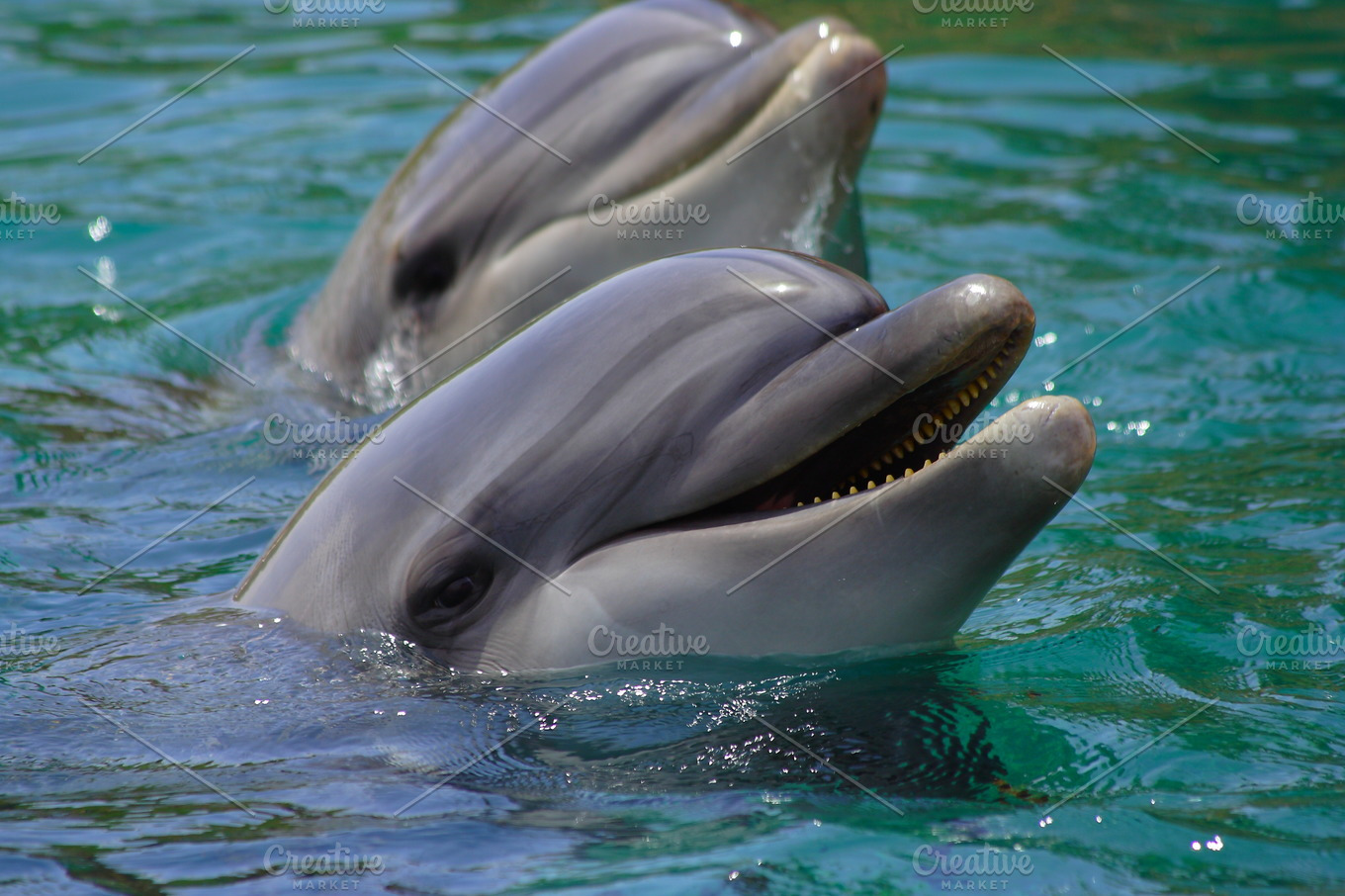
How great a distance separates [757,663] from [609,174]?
127 inches

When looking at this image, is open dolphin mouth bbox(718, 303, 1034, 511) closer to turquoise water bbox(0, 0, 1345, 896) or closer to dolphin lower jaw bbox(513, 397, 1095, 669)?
dolphin lower jaw bbox(513, 397, 1095, 669)

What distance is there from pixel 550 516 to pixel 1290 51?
12.4 meters

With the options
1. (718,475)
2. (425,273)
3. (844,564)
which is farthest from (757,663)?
(425,273)

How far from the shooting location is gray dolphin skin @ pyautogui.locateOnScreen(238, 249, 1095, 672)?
4.02 meters

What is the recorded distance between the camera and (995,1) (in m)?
17.0

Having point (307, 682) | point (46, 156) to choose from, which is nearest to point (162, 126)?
point (46, 156)

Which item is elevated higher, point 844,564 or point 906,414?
point 906,414

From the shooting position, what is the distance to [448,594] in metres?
→ 4.44

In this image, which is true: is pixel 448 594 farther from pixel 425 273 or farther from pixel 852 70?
pixel 852 70

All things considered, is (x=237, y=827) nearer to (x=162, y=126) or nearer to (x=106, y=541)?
(x=106, y=541)

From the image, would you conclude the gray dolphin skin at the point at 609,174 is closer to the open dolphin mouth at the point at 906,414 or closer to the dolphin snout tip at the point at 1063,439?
the open dolphin mouth at the point at 906,414

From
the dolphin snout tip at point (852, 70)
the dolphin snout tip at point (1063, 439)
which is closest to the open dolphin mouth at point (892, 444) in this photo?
the dolphin snout tip at point (1063, 439)

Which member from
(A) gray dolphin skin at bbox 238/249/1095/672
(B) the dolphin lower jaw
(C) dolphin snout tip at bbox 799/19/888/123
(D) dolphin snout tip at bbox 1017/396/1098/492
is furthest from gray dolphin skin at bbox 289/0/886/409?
(D) dolphin snout tip at bbox 1017/396/1098/492

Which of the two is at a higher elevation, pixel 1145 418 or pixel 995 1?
pixel 995 1
